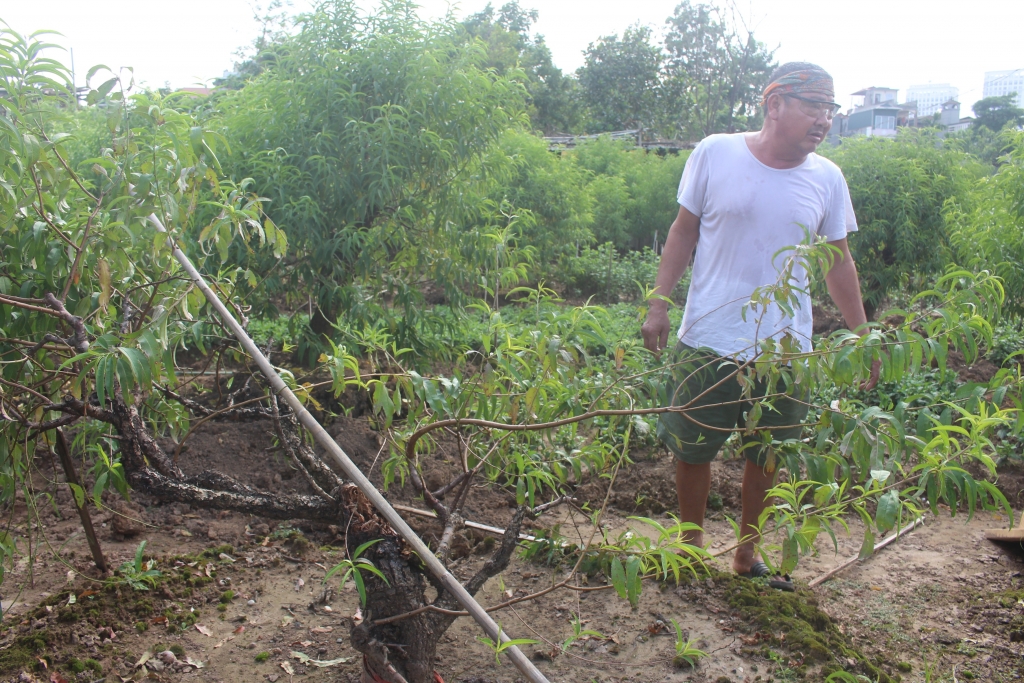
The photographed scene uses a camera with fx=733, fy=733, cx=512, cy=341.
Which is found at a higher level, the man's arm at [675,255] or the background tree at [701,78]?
the background tree at [701,78]

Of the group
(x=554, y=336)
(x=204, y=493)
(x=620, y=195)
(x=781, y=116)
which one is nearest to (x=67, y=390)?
(x=204, y=493)

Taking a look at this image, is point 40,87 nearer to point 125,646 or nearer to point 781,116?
point 125,646

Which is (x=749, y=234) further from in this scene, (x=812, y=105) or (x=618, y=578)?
(x=618, y=578)

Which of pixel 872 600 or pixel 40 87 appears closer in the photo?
pixel 40 87

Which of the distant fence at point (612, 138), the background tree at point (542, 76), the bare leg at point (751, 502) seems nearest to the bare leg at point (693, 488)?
the bare leg at point (751, 502)

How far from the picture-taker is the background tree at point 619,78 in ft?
71.5

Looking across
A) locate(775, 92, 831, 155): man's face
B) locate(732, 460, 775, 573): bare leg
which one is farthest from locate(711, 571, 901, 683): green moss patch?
locate(775, 92, 831, 155): man's face

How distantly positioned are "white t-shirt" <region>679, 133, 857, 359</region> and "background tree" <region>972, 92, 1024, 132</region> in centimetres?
2473

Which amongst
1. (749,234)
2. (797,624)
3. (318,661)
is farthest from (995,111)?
(318,661)

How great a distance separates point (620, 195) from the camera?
1159cm

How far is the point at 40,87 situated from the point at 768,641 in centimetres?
249

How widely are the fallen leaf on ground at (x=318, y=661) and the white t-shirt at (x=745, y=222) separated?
1533mm

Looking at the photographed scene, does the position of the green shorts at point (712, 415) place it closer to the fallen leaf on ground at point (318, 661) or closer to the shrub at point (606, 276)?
the fallen leaf on ground at point (318, 661)

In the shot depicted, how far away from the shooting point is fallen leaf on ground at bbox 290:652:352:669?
7.10 ft
